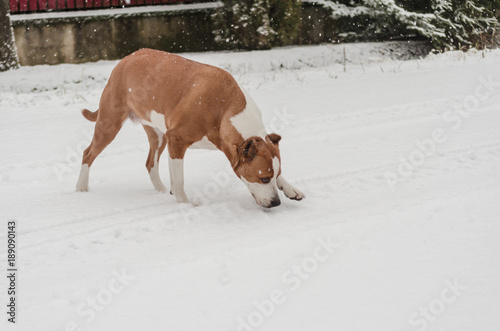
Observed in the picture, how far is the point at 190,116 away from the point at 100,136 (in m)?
1.02

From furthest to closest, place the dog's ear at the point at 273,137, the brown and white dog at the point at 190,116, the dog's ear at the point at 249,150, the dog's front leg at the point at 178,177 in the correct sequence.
Answer: 1. the dog's front leg at the point at 178,177
2. the dog's ear at the point at 273,137
3. the brown and white dog at the point at 190,116
4. the dog's ear at the point at 249,150

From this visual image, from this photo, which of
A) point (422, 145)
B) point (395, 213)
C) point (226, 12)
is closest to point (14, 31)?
point (226, 12)

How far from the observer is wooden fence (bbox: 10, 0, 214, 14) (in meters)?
11.8

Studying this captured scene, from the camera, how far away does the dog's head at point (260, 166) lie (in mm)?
3934

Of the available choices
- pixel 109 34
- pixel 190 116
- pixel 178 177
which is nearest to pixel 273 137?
pixel 190 116

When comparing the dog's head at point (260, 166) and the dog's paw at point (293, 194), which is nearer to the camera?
the dog's head at point (260, 166)

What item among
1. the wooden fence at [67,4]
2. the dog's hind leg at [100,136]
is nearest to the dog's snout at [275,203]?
the dog's hind leg at [100,136]

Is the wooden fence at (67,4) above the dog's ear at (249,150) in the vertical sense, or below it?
below

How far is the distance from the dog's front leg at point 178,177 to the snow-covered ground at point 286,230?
117mm

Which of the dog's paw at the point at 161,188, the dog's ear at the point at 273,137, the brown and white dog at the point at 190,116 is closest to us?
the brown and white dog at the point at 190,116

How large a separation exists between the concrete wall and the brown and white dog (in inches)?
306

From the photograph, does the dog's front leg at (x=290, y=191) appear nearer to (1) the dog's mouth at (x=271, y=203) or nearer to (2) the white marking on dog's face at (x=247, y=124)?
(1) the dog's mouth at (x=271, y=203)

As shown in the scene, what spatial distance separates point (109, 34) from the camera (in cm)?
1218

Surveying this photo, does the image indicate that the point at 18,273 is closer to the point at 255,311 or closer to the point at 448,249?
the point at 255,311
